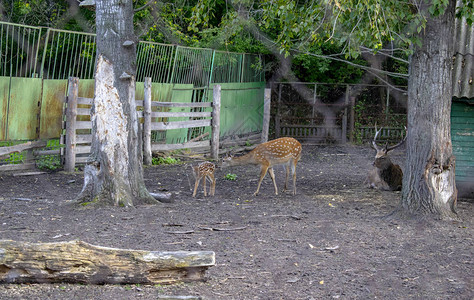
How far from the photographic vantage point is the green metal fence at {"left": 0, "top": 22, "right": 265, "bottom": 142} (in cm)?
981

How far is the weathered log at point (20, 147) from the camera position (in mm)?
9590

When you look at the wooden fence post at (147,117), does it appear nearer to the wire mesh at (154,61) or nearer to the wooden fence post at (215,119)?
the wire mesh at (154,61)

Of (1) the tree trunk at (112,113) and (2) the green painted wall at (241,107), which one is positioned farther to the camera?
(2) the green painted wall at (241,107)

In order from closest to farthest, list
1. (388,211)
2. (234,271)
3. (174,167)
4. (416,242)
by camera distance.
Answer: (234,271)
(416,242)
(388,211)
(174,167)

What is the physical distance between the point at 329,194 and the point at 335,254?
3633 mm

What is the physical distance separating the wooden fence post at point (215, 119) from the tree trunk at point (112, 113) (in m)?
5.79

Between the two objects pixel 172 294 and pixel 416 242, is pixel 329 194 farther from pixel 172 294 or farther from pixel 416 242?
pixel 172 294

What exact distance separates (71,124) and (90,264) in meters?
6.43

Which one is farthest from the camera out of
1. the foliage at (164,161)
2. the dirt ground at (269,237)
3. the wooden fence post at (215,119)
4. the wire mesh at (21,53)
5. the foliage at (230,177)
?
the wooden fence post at (215,119)

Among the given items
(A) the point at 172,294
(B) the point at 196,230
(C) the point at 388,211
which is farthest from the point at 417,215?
(A) the point at 172,294

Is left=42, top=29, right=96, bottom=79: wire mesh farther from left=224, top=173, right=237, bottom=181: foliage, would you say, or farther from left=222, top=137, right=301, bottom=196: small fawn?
left=222, top=137, right=301, bottom=196: small fawn

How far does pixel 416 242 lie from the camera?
21.1 feet

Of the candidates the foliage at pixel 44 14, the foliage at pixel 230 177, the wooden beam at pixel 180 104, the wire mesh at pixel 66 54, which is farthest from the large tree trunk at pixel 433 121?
the foliage at pixel 44 14

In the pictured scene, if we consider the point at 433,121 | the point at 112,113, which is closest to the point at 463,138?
the point at 433,121
